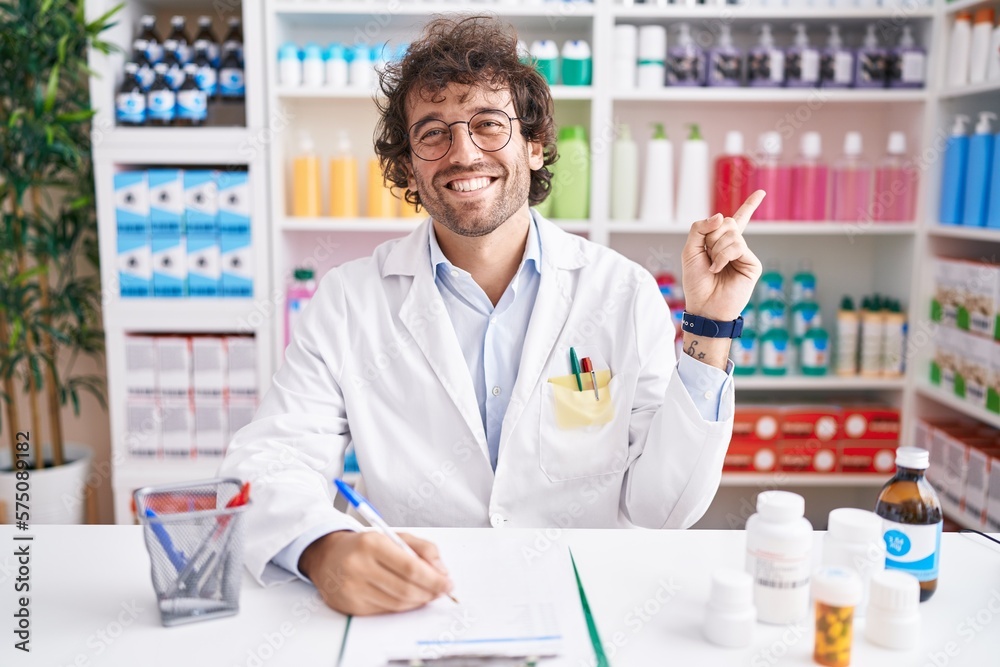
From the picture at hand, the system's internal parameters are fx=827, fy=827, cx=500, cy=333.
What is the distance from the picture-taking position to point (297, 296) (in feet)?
8.59

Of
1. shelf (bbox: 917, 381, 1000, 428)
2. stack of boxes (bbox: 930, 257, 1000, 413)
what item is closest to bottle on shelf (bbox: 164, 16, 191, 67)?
stack of boxes (bbox: 930, 257, 1000, 413)

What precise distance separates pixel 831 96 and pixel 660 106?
0.55 meters

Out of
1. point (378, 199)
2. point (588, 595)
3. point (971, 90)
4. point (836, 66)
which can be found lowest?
point (588, 595)

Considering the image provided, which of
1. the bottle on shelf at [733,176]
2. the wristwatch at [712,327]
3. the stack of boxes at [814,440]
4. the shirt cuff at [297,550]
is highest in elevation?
the bottle on shelf at [733,176]

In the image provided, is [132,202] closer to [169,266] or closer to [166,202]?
[166,202]

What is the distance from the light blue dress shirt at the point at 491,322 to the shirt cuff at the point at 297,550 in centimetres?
44

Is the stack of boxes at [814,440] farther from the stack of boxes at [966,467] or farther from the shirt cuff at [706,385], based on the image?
the shirt cuff at [706,385]

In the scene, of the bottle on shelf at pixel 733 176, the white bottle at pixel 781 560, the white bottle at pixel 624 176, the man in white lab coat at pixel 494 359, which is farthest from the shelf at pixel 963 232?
the white bottle at pixel 781 560

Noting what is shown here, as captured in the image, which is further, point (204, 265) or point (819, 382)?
point (819, 382)

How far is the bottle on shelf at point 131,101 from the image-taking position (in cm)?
250

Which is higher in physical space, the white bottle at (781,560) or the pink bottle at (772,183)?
the pink bottle at (772,183)

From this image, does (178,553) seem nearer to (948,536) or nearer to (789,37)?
(948,536)

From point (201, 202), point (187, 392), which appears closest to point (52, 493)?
point (187, 392)

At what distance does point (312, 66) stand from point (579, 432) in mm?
1648
